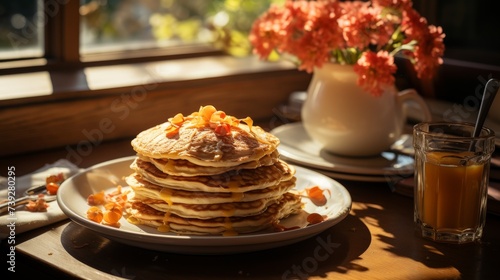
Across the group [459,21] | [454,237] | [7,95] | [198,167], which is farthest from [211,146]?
[459,21]

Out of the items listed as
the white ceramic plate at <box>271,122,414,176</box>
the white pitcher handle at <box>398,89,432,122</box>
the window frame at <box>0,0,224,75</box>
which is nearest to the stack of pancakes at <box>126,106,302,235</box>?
the white ceramic plate at <box>271,122,414,176</box>

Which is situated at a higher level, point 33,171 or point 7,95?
point 7,95

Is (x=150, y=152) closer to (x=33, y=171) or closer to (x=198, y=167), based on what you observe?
(x=198, y=167)

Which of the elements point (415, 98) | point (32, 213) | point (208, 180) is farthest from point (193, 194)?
point (415, 98)

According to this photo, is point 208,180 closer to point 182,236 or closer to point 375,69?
point 182,236

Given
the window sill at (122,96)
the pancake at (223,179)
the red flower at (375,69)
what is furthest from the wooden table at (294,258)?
the window sill at (122,96)

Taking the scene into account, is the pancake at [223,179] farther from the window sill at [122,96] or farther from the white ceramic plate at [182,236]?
the window sill at [122,96]
